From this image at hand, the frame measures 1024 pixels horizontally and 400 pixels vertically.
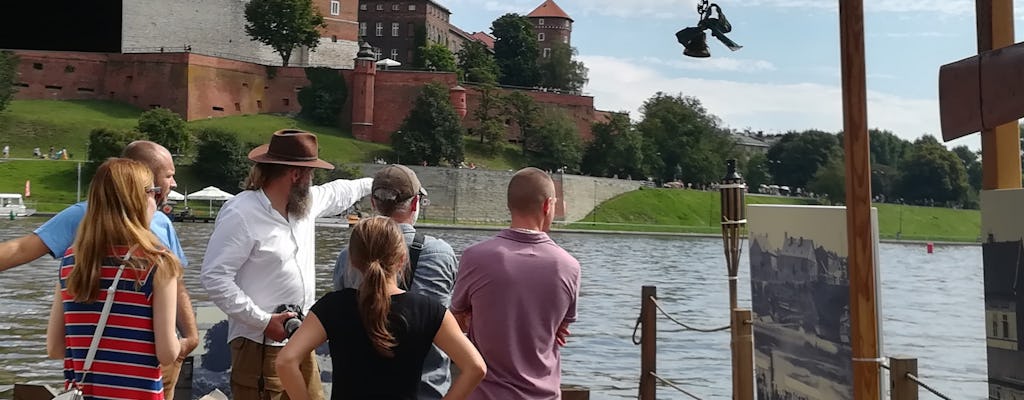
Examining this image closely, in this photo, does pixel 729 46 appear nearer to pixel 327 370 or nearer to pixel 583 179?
pixel 327 370

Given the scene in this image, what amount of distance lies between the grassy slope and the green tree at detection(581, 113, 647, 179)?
2346 millimetres

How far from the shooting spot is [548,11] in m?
69.5

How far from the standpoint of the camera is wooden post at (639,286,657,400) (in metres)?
4.68

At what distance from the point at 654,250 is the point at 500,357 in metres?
33.2

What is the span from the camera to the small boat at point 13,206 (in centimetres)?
3431

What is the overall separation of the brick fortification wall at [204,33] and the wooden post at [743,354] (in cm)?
4918

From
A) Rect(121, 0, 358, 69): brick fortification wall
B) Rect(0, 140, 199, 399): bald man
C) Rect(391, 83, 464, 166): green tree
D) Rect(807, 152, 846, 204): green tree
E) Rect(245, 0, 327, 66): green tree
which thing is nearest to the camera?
Rect(0, 140, 199, 399): bald man

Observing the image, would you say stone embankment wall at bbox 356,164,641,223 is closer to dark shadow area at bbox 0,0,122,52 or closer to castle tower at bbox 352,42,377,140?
castle tower at bbox 352,42,377,140

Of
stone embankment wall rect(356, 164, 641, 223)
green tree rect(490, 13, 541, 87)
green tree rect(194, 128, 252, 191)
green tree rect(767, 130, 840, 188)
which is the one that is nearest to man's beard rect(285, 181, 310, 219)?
green tree rect(194, 128, 252, 191)

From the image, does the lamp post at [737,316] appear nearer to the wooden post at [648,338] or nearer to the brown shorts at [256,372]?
the wooden post at [648,338]

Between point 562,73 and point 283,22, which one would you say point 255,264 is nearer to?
point 283,22

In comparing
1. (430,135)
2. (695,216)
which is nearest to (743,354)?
(430,135)

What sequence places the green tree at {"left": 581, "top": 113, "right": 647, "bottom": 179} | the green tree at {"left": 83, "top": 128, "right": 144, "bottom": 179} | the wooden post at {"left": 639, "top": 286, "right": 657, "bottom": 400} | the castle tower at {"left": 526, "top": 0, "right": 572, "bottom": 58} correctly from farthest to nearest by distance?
the castle tower at {"left": 526, "top": 0, "right": 572, "bottom": 58} < the green tree at {"left": 581, "top": 113, "right": 647, "bottom": 179} < the green tree at {"left": 83, "top": 128, "right": 144, "bottom": 179} < the wooden post at {"left": 639, "top": 286, "right": 657, "bottom": 400}

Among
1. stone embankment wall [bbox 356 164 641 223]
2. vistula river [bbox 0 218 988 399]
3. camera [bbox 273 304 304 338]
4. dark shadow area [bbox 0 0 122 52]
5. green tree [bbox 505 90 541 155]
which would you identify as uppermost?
green tree [bbox 505 90 541 155]
